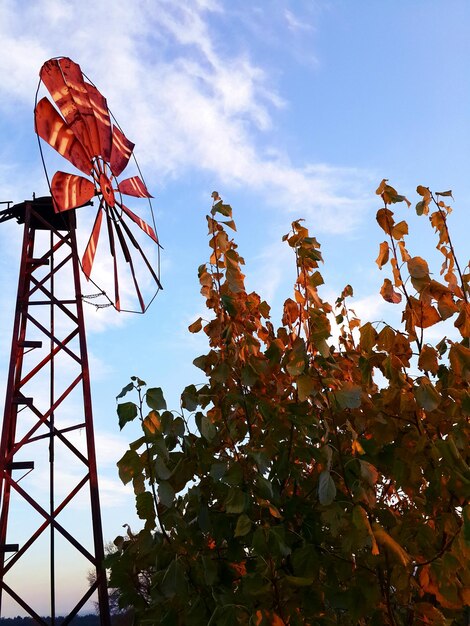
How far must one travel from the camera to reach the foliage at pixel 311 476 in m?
3.25

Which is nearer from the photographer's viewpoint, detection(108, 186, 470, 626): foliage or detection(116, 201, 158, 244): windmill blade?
detection(108, 186, 470, 626): foliage

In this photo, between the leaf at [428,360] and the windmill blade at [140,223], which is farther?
the windmill blade at [140,223]

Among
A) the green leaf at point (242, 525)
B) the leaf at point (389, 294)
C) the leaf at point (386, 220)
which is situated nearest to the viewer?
the green leaf at point (242, 525)

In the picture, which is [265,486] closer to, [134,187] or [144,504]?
[144,504]

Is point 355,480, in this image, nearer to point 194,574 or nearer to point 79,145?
point 194,574

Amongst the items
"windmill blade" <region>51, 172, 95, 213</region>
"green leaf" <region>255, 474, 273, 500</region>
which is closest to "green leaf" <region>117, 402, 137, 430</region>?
"green leaf" <region>255, 474, 273, 500</region>

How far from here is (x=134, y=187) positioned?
10344mm

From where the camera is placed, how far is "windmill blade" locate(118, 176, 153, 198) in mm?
10086

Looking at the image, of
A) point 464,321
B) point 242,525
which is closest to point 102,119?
point 464,321

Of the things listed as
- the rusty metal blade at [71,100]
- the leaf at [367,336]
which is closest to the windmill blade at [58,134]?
the rusty metal blade at [71,100]

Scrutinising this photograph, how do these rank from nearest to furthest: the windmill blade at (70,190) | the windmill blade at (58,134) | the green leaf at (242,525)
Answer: the green leaf at (242,525) < the windmill blade at (58,134) < the windmill blade at (70,190)

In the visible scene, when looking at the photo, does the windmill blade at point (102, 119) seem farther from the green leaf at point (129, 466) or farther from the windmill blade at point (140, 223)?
the green leaf at point (129, 466)

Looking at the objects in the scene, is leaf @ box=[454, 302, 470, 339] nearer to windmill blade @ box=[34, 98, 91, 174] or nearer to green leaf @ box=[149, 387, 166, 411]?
green leaf @ box=[149, 387, 166, 411]

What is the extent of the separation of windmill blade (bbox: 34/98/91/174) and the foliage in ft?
17.0
